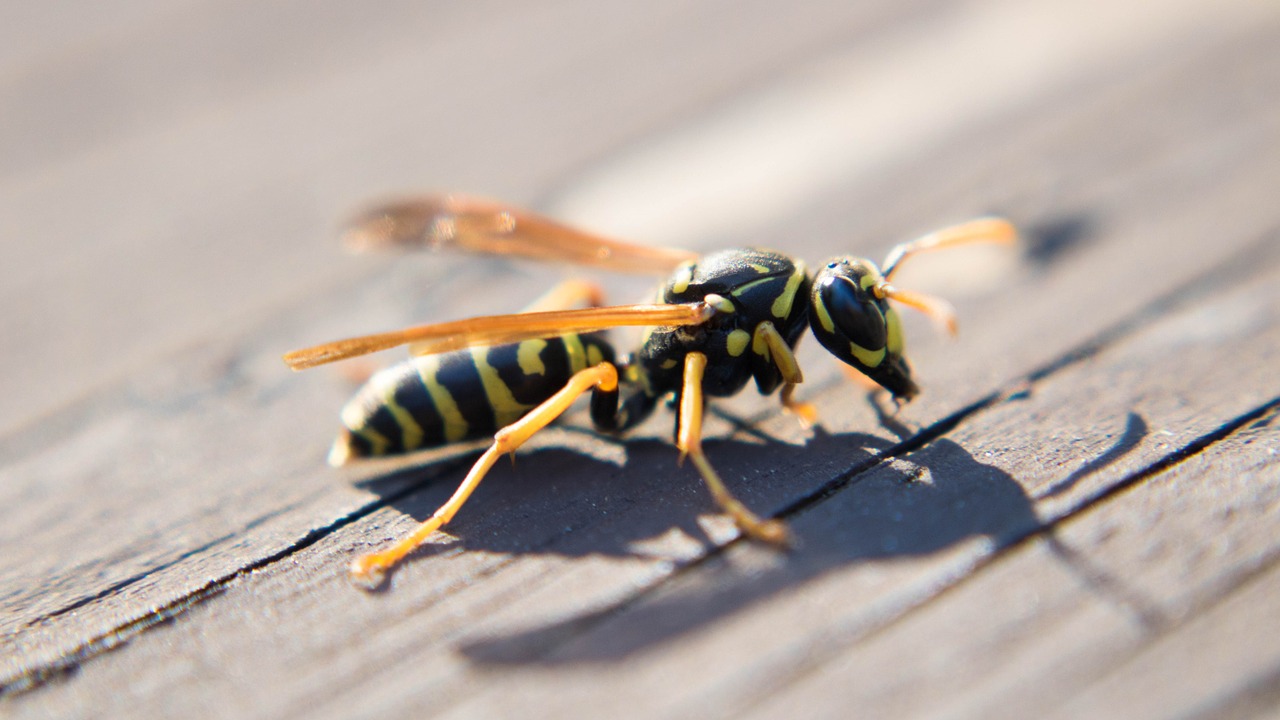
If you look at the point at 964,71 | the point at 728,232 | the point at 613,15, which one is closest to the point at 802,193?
the point at 728,232

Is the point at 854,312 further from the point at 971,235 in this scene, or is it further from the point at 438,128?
the point at 438,128

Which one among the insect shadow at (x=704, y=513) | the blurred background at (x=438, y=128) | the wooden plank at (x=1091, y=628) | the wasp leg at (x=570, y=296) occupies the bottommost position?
the wooden plank at (x=1091, y=628)

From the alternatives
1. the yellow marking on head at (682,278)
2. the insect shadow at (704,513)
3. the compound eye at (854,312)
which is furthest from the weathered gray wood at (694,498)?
the yellow marking on head at (682,278)

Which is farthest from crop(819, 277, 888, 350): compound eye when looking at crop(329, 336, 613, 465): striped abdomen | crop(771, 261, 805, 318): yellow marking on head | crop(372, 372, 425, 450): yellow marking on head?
crop(372, 372, 425, 450): yellow marking on head

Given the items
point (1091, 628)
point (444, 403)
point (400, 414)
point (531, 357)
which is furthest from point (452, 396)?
point (1091, 628)

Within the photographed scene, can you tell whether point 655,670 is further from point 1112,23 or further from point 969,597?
point 1112,23

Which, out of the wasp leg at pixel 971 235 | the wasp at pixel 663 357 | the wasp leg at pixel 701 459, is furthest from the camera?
the wasp leg at pixel 971 235

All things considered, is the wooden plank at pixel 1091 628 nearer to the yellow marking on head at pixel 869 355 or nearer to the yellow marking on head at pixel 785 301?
the yellow marking on head at pixel 869 355

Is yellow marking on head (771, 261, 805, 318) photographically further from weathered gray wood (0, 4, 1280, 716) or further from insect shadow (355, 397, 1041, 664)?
insect shadow (355, 397, 1041, 664)
